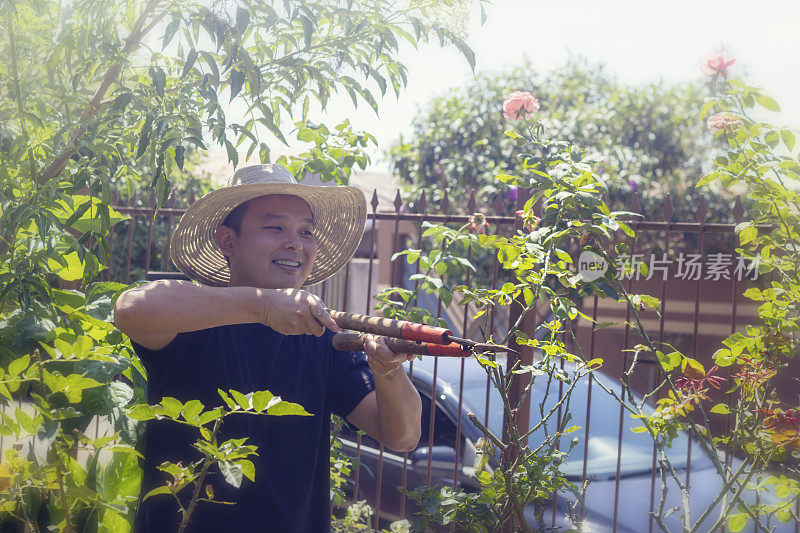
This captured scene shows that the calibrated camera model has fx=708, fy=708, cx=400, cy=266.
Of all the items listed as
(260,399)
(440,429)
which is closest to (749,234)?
(440,429)

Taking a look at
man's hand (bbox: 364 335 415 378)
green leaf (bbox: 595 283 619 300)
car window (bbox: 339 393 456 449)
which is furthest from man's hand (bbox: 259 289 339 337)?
car window (bbox: 339 393 456 449)

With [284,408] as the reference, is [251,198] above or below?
above

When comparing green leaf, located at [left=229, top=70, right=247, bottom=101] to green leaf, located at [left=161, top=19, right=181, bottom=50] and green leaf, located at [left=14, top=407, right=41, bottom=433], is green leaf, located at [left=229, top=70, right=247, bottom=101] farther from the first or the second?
green leaf, located at [left=14, top=407, right=41, bottom=433]

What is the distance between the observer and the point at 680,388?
2.99m

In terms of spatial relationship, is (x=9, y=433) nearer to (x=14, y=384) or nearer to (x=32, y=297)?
(x=14, y=384)

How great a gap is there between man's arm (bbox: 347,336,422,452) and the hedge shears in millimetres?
269

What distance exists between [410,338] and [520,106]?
195cm

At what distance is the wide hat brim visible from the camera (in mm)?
2416

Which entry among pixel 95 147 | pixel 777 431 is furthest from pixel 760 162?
pixel 95 147

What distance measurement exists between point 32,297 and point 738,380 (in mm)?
2663

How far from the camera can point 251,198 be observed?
2.43 m

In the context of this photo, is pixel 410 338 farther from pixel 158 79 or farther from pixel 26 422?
pixel 158 79

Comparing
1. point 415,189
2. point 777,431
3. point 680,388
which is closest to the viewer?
point 777,431

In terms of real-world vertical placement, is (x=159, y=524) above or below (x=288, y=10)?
below
